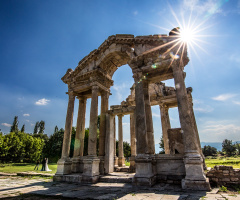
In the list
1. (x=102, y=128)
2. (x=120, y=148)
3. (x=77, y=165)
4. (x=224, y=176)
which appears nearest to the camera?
(x=224, y=176)

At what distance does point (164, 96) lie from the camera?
51.8 feet

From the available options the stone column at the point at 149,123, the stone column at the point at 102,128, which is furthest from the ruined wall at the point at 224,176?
the stone column at the point at 102,128

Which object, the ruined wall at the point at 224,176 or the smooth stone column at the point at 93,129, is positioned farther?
the smooth stone column at the point at 93,129

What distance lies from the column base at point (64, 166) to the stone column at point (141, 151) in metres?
6.28

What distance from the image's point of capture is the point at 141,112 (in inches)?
388

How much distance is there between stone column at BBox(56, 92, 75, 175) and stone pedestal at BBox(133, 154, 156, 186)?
634 centimetres

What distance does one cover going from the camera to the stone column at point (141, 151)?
8141 millimetres

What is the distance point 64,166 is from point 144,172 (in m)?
6.81

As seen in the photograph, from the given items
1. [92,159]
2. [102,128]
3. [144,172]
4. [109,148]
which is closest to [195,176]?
[144,172]

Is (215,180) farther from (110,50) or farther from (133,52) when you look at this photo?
(110,50)

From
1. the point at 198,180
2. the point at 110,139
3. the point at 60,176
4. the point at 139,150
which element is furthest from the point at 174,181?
the point at 60,176

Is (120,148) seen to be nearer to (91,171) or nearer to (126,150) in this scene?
(91,171)

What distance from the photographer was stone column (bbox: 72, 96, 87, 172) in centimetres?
1268

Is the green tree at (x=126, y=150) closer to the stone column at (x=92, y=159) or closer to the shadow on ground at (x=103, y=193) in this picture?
the stone column at (x=92, y=159)
